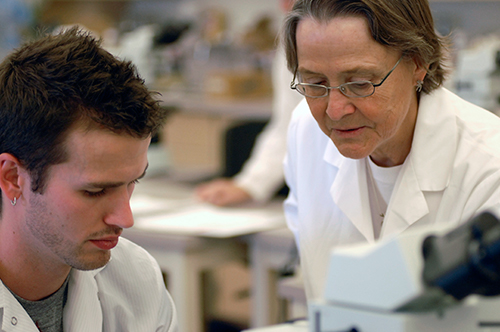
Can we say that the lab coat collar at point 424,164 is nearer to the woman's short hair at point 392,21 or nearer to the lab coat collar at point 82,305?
the woman's short hair at point 392,21

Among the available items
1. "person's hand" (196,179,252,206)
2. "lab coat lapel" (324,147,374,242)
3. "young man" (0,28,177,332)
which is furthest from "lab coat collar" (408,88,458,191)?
"person's hand" (196,179,252,206)

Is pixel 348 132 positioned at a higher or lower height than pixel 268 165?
lower

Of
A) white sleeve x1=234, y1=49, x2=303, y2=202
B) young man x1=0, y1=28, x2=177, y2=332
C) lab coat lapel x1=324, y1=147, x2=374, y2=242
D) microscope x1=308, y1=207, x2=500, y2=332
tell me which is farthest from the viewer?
white sleeve x1=234, y1=49, x2=303, y2=202

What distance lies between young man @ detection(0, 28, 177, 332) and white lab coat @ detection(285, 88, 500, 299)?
53cm

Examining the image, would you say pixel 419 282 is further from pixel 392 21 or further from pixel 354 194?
pixel 354 194

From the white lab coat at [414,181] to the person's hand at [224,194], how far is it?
3.11 feet

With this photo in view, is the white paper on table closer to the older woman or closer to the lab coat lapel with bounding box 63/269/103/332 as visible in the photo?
the older woman

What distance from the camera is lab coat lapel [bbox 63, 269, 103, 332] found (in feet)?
3.88

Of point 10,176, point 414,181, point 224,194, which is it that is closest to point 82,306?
point 10,176

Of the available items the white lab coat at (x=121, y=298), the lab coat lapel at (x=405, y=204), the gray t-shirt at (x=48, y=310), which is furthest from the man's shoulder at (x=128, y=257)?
the lab coat lapel at (x=405, y=204)

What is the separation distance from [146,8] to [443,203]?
4.49 meters

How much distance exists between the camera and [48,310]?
117cm

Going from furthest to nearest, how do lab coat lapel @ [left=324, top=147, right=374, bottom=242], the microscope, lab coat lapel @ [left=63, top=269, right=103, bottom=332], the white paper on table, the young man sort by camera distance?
the white paper on table, lab coat lapel @ [left=324, top=147, right=374, bottom=242], lab coat lapel @ [left=63, top=269, right=103, bottom=332], the young man, the microscope

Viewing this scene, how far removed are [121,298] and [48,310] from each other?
6.8 inches
